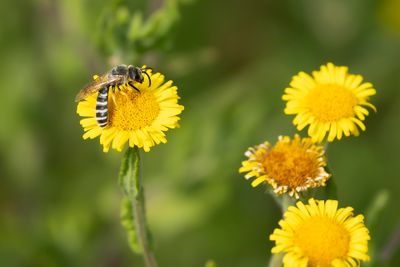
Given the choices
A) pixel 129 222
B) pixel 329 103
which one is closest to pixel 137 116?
pixel 129 222

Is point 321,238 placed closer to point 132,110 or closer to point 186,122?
point 132,110

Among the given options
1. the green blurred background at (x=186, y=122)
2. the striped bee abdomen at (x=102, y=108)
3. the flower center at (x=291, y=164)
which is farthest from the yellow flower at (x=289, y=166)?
the green blurred background at (x=186, y=122)

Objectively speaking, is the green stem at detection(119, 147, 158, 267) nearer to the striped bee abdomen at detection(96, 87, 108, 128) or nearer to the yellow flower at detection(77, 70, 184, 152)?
the yellow flower at detection(77, 70, 184, 152)

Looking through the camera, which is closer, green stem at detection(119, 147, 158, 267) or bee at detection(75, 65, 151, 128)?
green stem at detection(119, 147, 158, 267)

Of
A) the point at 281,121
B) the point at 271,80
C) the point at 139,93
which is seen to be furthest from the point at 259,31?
the point at 139,93

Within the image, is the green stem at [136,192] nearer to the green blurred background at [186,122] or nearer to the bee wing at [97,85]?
the bee wing at [97,85]

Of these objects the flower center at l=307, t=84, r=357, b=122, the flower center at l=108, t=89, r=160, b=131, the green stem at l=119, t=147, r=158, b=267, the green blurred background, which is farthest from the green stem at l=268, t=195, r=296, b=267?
the green blurred background
